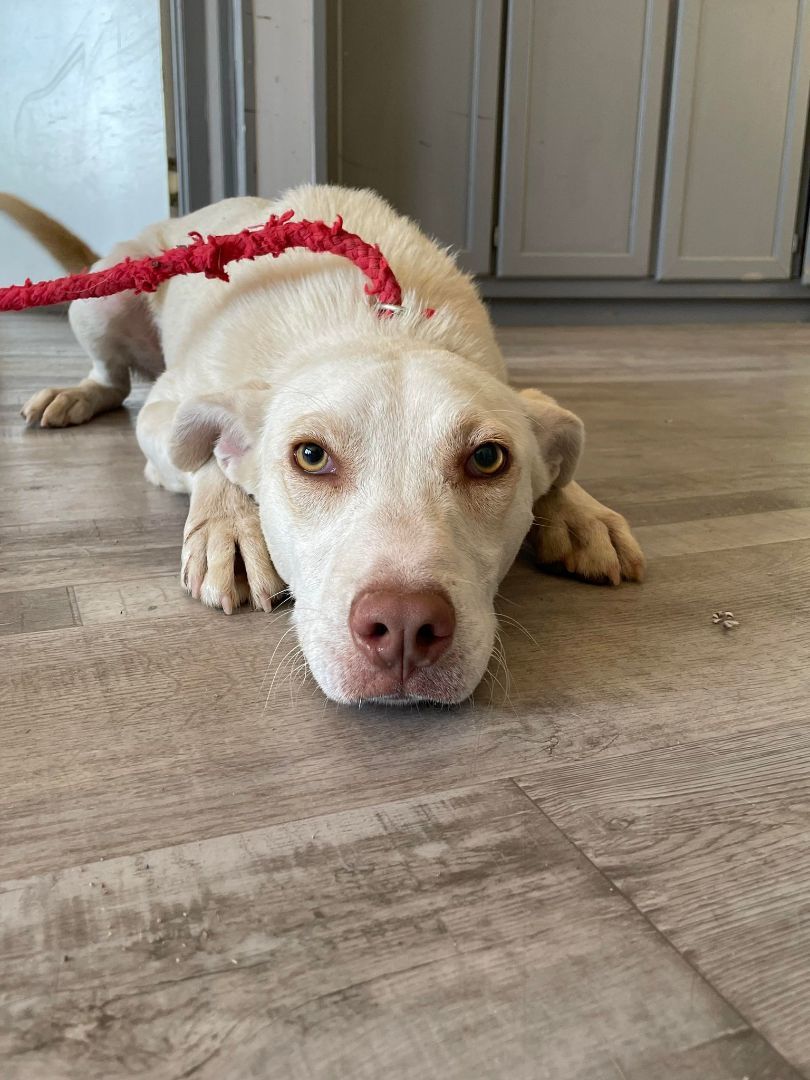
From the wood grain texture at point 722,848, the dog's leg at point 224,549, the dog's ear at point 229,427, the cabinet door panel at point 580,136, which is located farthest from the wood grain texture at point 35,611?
the cabinet door panel at point 580,136

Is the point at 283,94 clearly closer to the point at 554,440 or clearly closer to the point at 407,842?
the point at 554,440

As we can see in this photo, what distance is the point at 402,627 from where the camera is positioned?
1.13 meters

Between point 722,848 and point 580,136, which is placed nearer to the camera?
point 722,848

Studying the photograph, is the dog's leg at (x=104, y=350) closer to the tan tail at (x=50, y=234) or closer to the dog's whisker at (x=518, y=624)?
the tan tail at (x=50, y=234)

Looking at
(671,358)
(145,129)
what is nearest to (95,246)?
(145,129)

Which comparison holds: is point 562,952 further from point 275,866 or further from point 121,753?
point 121,753

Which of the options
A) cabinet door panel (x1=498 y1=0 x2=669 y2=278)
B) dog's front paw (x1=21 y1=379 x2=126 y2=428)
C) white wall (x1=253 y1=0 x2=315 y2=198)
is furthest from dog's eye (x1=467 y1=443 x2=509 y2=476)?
cabinet door panel (x1=498 y1=0 x2=669 y2=278)

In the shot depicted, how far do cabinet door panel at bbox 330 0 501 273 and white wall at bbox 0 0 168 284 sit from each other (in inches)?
41.7

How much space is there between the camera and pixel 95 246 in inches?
231

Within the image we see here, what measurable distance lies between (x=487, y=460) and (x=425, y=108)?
4.61 meters

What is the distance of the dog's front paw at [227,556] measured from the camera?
1.57m

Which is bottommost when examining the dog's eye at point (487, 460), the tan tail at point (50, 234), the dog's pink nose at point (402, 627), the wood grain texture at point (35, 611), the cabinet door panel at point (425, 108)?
the wood grain texture at point (35, 611)

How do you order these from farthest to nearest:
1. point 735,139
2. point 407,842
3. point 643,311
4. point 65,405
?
point 643,311 < point 735,139 < point 65,405 < point 407,842

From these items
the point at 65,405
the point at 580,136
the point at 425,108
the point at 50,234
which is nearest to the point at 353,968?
the point at 65,405
